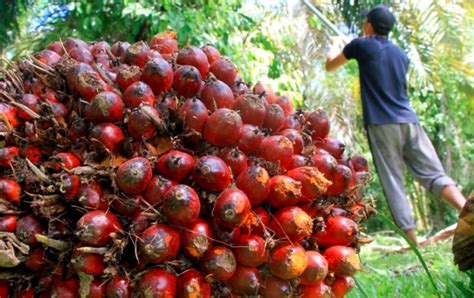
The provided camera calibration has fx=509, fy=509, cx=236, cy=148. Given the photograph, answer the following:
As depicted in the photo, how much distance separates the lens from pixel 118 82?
142 cm

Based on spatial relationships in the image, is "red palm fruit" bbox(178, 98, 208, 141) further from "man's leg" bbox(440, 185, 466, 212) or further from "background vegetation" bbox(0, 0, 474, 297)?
"man's leg" bbox(440, 185, 466, 212)

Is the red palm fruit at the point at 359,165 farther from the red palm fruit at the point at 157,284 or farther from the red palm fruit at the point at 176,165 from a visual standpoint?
the red palm fruit at the point at 157,284

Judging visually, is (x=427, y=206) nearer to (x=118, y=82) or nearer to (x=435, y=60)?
(x=435, y=60)

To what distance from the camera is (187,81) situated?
1388mm

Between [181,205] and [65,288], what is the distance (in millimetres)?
362

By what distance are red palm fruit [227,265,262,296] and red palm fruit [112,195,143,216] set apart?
0.28 metres

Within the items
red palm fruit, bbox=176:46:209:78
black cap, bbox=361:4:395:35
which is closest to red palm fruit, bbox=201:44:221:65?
red palm fruit, bbox=176:46:209:78

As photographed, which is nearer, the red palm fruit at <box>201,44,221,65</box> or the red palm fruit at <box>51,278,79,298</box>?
the red palm fruit at <box>51,278,79,298</box>

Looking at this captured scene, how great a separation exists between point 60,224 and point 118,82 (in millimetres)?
427

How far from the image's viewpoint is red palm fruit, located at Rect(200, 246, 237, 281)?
1.16 metres

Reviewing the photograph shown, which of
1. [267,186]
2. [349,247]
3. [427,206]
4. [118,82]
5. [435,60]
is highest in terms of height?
[118,82]

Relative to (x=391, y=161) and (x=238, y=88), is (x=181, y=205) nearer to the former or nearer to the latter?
(x=238, y=88)

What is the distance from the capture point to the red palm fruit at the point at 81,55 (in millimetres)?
1528

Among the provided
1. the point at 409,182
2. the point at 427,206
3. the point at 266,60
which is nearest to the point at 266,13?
the point at 266,60
